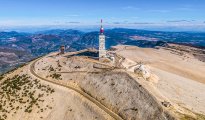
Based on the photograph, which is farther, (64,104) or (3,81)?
(3,81)

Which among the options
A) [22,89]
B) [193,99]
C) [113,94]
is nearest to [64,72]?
[22,89]

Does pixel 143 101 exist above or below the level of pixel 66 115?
above

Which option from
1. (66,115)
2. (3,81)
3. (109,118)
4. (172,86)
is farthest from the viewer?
(3,81)

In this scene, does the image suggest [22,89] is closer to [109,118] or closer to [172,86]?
[109,118]

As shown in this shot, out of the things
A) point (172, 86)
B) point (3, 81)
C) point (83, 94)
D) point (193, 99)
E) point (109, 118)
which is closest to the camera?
point (109, 118)

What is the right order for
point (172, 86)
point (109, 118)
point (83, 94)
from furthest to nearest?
point (172, 86) < point (83, 94) < point (109, 118)

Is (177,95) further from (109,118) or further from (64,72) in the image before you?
(64,72)

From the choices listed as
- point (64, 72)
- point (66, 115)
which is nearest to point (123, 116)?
point (66, 115)

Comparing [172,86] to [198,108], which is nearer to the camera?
[198,108]

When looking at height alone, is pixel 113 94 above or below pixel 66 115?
above
